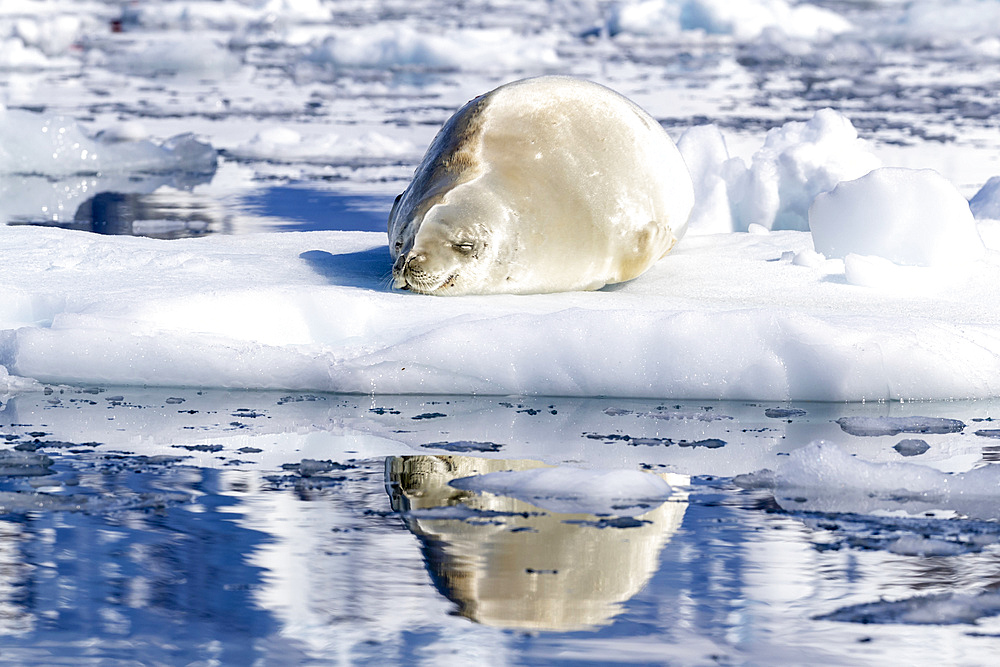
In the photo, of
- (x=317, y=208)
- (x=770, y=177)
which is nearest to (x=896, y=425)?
(x=770, y=177)

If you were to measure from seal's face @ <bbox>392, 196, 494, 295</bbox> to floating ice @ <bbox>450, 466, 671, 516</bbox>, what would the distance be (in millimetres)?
1518

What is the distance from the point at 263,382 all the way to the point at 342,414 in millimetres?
324

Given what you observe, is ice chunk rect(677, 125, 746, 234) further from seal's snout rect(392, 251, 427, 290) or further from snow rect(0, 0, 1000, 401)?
seal's snout rect(392, 251, 427, 290)

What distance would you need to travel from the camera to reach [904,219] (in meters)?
5.02

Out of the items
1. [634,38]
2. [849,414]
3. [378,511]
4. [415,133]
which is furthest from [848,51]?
[378,511]

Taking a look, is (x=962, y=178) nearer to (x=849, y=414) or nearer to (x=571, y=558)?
(x=849, y=414)

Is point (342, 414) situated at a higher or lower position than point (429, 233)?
lower

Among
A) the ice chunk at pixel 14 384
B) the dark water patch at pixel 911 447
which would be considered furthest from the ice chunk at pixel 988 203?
the ice chunk at pixel 14 384

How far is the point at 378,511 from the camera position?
114 inches

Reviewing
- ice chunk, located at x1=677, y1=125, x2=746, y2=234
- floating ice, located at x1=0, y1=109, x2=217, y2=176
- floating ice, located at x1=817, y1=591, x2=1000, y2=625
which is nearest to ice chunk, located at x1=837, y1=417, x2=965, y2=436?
floating ice, located at x1=817, y1=591, x2=1000, y2=625

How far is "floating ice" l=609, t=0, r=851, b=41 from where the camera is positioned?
21.6 meters

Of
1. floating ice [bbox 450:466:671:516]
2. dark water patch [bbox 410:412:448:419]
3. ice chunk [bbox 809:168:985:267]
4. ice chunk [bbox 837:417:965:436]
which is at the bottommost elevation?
dark water patch [bbox 410:412:448:419]

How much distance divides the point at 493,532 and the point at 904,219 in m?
2.75

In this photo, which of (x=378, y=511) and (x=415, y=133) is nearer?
(x=378, y=511)
